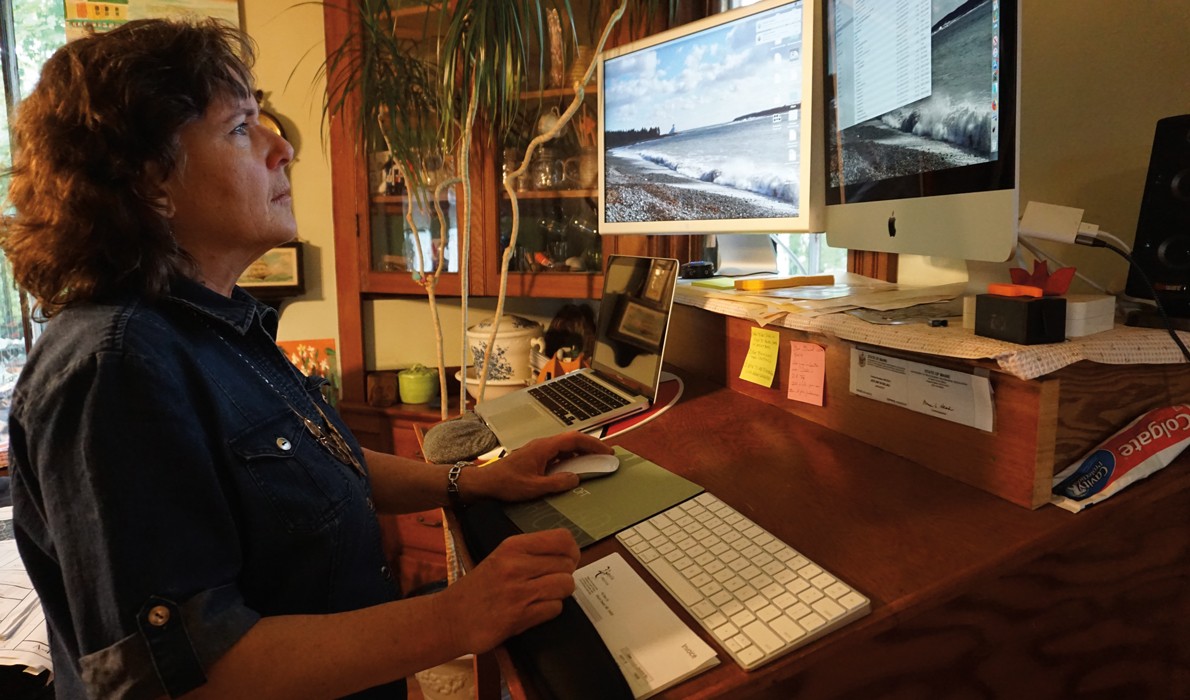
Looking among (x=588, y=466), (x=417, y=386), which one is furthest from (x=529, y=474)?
(x=417, y=386)

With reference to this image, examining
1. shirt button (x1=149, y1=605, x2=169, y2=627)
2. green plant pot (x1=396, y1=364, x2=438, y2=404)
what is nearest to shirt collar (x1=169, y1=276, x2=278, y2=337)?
shirt button (x1=149, y1=605, x2=169, y2=627)

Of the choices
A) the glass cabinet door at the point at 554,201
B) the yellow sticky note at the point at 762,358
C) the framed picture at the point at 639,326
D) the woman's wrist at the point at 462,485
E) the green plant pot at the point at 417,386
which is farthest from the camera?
the green plant pot at the point at 417,386

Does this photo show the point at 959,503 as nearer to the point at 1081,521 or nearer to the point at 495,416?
the point at 1081,521

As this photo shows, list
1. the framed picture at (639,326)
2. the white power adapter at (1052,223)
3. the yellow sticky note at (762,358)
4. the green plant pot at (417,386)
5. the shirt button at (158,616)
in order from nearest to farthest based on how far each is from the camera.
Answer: the shirt button at (158,616) < the white power adapter at (1052,223) < the yellow sticky note at (762,358) < the framed picture at (639,326) < the green plant pot at (417,386)

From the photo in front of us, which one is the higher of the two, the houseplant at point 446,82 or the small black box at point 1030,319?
the houseplant at point 446,82

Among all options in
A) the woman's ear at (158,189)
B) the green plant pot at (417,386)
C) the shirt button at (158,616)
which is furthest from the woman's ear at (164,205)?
the green plant pot at (417,386)

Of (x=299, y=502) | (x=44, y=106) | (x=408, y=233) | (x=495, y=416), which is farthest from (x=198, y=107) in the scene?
(x=408, y=233)

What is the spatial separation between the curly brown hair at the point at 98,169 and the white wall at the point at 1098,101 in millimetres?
1189

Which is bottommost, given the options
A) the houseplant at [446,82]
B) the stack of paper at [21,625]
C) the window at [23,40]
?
the stack of paper at [21,625]

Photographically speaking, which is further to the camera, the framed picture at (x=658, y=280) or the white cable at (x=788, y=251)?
the white cable at (x=788, y=251)

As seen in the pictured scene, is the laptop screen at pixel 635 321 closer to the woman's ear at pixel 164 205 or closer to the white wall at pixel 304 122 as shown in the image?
the woman's ear at pixel 164 205

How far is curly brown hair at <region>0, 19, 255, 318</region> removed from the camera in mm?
641

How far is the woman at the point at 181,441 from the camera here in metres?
0.54

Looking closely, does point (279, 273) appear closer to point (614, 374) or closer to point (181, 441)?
point (614, 374)
